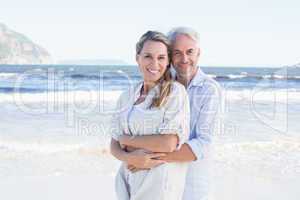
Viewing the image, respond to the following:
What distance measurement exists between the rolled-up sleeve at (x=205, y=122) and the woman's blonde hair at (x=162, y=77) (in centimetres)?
21

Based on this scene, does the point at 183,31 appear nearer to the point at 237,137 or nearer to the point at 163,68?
the point at 163,68

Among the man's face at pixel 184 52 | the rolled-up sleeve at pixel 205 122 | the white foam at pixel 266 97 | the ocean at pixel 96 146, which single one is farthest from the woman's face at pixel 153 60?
the white foam at pixel 266 97

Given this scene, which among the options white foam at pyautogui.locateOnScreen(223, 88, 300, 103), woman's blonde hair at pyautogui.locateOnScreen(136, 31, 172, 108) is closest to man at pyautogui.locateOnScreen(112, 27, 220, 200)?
woman's blonde hair at pyautogui.locateOnScreen(136, 31, 172, 108)

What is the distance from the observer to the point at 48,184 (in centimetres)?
483

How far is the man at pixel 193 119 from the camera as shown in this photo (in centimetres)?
Result: 199

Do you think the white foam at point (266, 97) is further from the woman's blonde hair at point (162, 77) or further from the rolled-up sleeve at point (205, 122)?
the woman's blonde hair at point (162, 77)

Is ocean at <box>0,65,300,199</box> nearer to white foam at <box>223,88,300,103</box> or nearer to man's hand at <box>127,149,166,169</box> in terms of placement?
man's hand at <box>127,149,166,169</box>

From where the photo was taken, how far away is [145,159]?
193 centimetres

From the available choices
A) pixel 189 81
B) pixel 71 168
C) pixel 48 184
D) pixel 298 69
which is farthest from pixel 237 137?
pixel 298 69

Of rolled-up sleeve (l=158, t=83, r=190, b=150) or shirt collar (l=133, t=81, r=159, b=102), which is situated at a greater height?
shirt collar (l=133, t=81, r=159, b=102)

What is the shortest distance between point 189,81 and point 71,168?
3683mm

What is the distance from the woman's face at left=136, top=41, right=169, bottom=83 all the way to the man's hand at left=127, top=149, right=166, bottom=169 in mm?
316

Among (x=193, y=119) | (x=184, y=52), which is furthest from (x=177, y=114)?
(x=184, y=52)

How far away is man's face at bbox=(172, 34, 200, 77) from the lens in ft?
6.86
